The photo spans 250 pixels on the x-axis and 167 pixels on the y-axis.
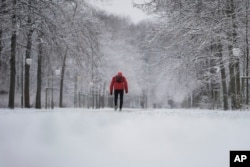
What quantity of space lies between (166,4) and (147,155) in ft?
46.3

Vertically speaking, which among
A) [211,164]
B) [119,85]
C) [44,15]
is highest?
[44,15]

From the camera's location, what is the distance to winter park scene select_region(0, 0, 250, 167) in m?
3.04

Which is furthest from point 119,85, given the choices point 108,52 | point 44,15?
point 108,52

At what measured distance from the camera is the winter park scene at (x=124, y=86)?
3045 mm

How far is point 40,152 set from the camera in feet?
9.89

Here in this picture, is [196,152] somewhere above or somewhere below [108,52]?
below

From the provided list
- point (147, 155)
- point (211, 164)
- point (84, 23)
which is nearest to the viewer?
point (211, 164)

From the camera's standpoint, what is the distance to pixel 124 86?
14258mm

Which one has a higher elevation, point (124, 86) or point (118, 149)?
point (124, 86)

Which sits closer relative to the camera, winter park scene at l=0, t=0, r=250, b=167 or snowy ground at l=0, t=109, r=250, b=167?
snowy ground at l=0, t=109, r=250, b=167

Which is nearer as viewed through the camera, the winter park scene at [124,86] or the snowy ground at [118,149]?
the snowy ground at [118,149]

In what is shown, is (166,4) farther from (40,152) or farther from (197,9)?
(40,152)

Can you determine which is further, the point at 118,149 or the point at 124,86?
the point at 124,86

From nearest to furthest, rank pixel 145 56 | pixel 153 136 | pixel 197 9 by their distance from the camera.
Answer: pixel 153 136 → pixel 197 9 → pixel 145 56
